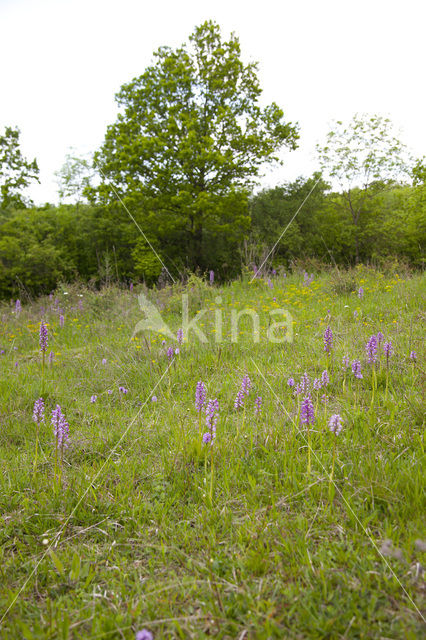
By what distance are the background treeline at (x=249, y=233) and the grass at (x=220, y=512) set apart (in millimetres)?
13038

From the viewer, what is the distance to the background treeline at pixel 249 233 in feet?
54.6

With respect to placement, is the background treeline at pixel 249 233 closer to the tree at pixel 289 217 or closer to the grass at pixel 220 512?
the tree at pixel 289 217

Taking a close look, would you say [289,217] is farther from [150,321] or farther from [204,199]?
[150,321]

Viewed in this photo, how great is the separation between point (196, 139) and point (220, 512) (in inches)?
631

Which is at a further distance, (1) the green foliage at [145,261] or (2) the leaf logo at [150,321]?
(1) the green foliage at [145,261]

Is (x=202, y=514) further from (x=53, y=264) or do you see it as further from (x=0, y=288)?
(x=0, y=288)

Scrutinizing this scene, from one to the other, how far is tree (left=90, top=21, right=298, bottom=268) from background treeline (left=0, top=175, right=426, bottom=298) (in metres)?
0.73

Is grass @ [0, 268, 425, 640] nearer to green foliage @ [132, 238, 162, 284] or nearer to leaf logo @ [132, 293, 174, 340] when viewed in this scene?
leaf logo @ [132, 293, 174, 340]

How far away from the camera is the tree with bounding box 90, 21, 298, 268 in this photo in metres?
15.8

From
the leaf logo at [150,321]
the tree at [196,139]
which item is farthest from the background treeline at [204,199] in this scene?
the leaf logo at [150,321]

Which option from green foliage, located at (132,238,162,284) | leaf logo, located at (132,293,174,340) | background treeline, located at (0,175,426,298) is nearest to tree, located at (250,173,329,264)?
background treeline, located at (0,175,426,298)

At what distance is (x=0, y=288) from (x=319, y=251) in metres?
14.5

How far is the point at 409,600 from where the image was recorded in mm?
1338

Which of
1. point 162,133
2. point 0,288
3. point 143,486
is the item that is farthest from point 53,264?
point 143,486
